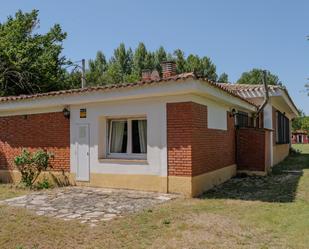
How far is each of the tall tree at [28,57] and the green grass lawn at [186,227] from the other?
1996 cm

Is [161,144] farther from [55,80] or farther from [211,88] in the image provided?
[55,80]

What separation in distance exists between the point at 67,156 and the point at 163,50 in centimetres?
4413

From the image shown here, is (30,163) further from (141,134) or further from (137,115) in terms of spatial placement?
(137,115)

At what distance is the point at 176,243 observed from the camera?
18.5ft

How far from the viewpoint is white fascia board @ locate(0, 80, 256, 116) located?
9227 mm

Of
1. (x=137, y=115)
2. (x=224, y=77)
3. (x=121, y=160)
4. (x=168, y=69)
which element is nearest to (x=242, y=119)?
(x=168, y=69)

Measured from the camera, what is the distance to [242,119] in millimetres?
15594

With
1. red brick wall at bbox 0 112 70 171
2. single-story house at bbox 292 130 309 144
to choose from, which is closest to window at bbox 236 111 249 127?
red brick wall at bbox 0 112 70 171

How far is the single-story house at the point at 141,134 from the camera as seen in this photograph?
31.8 feet

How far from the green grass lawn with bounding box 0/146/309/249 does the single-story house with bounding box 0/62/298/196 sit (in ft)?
5.25

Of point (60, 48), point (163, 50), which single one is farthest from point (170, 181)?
point (163, 50)

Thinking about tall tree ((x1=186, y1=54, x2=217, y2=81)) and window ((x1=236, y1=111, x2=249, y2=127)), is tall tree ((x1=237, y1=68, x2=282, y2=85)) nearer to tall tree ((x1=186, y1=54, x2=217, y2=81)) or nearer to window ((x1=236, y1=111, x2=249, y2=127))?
tall tree ((x1=186, y1=54, x2=217, y2=81))

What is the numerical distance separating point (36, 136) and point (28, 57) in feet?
56.5

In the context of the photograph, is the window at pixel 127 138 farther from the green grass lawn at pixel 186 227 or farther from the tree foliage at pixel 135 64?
the tree foliage at pixel 135 64
